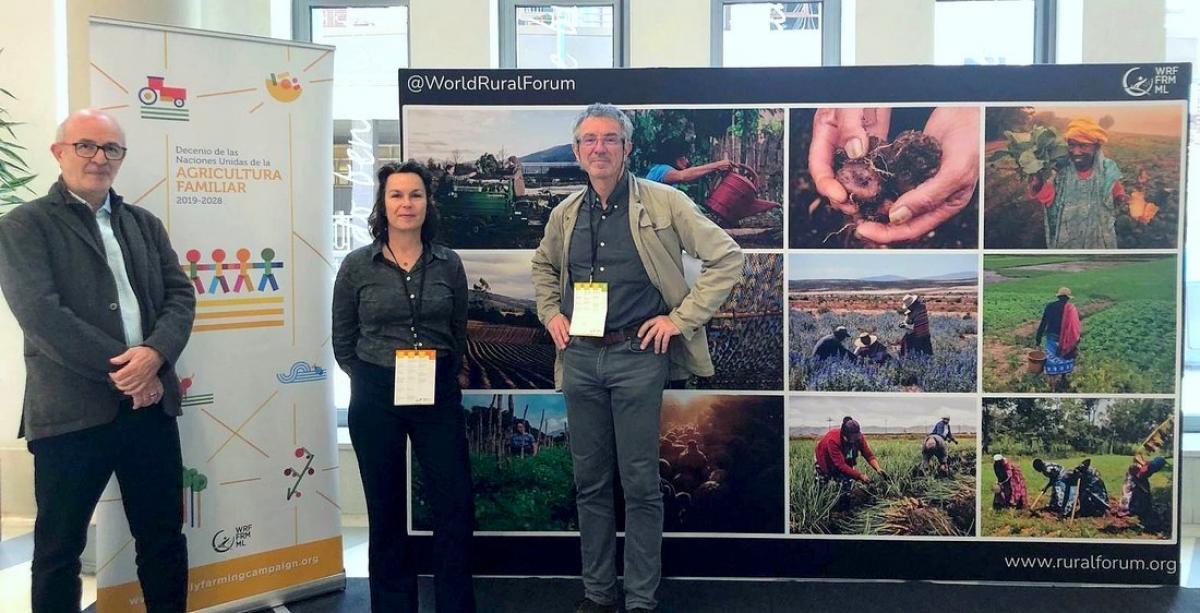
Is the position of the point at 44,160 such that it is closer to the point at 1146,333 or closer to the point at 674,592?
the point at 674,592

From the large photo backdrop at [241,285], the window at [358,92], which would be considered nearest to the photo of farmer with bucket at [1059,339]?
the large photo backdrop at [241,285]

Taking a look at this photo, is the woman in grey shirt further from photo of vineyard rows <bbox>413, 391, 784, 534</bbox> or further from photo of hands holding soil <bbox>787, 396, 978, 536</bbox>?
photo of hands holding soil <bbox>787, 396, 978, 536</bbox>

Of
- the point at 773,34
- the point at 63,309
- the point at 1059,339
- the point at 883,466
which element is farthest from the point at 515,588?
the point at 773,34

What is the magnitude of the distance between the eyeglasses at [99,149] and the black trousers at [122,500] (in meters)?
0.72

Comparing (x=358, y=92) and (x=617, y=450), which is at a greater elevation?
(x=358, y=92)

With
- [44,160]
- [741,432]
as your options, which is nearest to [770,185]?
[741,432]

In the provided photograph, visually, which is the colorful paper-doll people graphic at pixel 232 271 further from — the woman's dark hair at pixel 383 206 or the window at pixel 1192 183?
the window at pixel 1192 183

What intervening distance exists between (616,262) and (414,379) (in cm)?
71

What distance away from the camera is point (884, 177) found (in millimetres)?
3191

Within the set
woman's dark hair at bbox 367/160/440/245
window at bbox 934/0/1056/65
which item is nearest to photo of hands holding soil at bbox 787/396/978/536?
woman's dark hair at bbox 367/160/440/245

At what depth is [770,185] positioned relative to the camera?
3213 mm

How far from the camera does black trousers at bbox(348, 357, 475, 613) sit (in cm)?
266

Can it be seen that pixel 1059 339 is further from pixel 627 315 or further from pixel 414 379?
pixel 414 379

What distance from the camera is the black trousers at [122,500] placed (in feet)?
7.94
